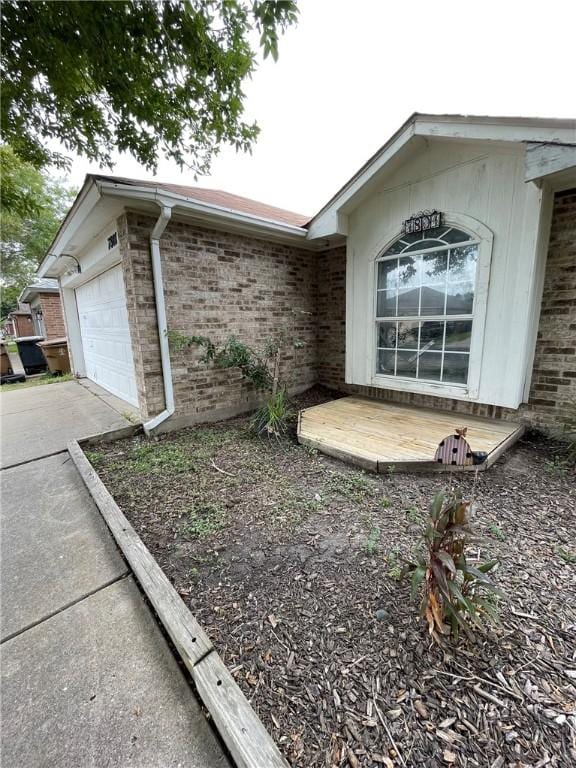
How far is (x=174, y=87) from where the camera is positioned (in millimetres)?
3236

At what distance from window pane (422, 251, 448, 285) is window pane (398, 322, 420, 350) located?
629 millimetres

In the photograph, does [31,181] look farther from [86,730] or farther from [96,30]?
[86,730]

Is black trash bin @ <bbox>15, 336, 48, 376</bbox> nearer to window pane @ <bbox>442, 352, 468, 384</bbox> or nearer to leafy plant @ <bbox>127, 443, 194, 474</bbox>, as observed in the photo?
leafy plant @ <bbox>127, 443, 194, 474</bbox>

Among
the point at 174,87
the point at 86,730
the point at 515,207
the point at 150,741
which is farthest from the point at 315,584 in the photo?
the point at 174,87

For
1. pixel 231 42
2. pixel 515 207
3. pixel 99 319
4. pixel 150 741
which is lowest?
pixel 150 741

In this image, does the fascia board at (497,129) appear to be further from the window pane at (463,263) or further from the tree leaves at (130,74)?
the tree leaves at (130,74)

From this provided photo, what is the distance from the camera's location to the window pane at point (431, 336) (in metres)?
4.52

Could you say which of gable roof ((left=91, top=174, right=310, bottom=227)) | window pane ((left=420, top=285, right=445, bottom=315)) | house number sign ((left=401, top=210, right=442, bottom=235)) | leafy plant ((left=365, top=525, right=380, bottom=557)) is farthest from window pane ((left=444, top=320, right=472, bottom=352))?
gable roof ((left=91, top=174, right=310, bottom=227))

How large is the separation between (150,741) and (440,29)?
6150mm

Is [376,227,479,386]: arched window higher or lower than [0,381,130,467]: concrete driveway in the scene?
higher

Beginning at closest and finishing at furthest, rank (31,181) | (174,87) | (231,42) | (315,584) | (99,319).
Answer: (315,584) → (231,42) → (174,87) → (99,319) → (31,181)

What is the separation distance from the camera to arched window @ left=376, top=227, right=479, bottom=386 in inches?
166

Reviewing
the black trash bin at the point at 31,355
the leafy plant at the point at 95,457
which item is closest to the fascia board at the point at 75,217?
the leafy plant at the point at 95,457

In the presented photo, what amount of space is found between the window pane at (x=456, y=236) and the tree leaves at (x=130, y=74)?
107 inches
